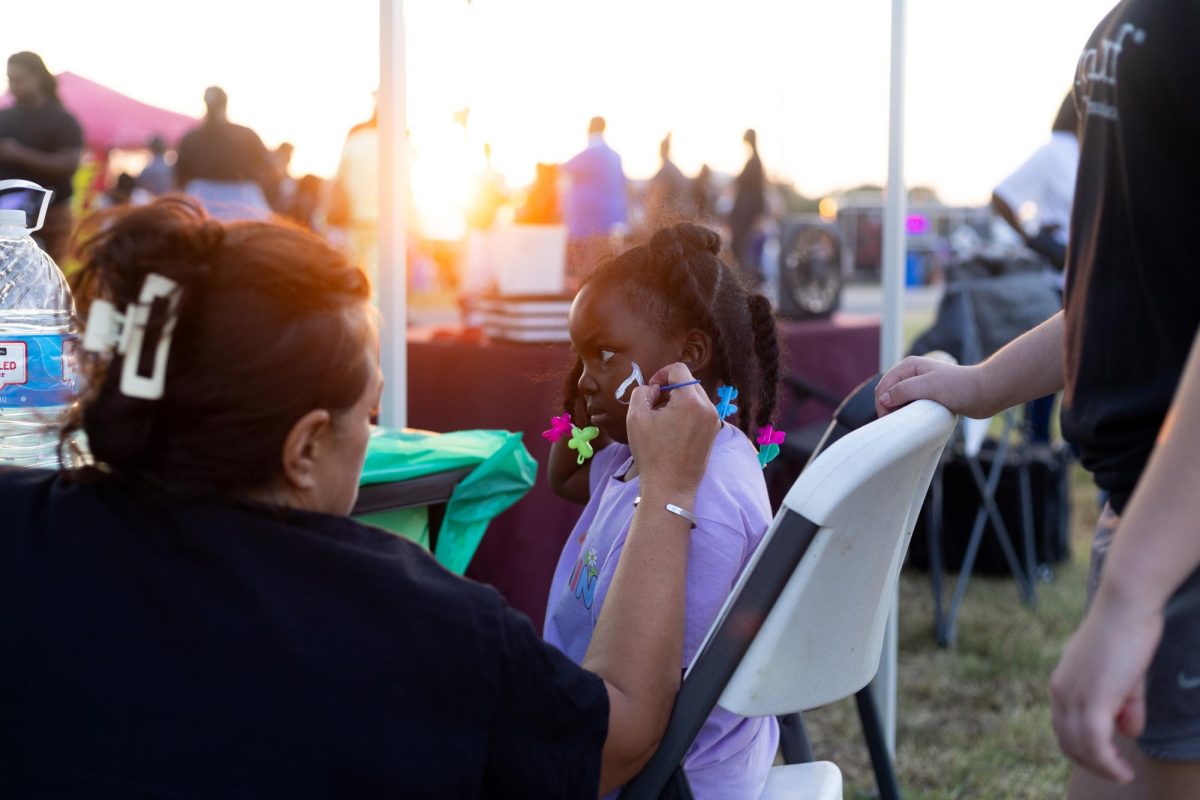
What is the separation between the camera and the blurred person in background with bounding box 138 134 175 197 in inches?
440

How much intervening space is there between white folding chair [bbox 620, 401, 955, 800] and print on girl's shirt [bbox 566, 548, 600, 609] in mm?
286

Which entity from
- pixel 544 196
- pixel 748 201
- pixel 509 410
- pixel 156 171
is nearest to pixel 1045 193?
pixel 509 410

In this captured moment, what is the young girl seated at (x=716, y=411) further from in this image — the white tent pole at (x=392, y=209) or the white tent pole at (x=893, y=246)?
the white tent pole at (x=893, y=246)

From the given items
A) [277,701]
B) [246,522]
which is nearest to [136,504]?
[246,522]

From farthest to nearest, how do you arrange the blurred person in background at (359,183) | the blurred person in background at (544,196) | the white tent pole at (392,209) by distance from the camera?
the blurred person in background at (544,196)
the blurred person in background at (359,183)
the white tent pole at (392,209)

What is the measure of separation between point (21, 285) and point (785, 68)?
21.8ft

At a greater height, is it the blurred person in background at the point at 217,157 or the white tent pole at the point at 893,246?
the blurred person in background at the point at 217,157

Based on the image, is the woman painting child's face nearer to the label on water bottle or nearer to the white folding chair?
the white folding chair

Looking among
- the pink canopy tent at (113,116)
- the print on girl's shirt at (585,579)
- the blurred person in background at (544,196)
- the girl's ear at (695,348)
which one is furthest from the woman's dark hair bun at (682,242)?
the pink canopy tent at (113,116)

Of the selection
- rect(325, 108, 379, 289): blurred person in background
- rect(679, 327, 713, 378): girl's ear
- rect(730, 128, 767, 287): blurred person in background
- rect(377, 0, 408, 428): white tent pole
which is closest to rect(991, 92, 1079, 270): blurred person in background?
rect(377, 0, 408, 428): white tent pole

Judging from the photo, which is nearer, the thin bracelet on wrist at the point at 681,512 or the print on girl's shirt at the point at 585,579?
the thin bracelet on wrist at the point at 681,512

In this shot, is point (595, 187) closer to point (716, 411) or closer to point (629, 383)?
point (629, 383)

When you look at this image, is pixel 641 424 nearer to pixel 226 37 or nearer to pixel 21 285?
pixel 21 285

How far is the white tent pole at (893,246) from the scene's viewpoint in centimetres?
236
